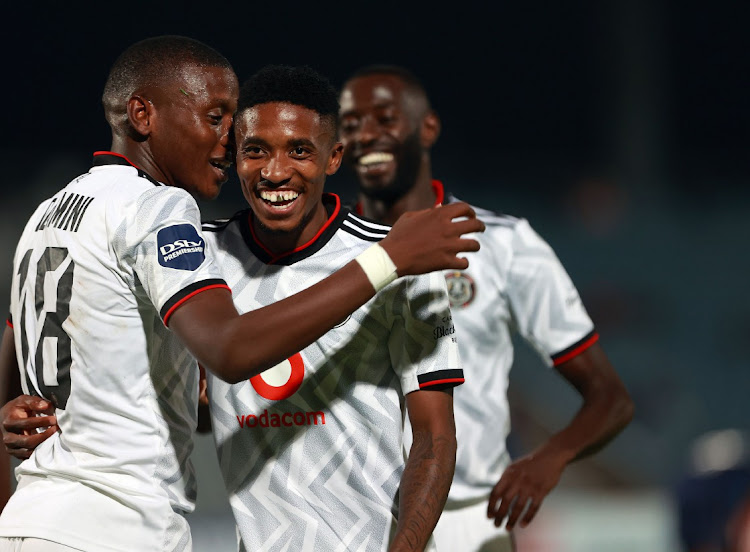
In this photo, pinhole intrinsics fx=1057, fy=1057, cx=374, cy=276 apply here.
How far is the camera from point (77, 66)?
1352cm

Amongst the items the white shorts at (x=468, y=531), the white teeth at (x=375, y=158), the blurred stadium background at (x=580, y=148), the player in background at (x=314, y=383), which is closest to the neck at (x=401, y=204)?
the white teeth at (x=375, y=158)

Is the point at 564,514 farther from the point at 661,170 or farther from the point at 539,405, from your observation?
the point at 661,170

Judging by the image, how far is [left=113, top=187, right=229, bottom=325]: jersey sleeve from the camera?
8.03ft

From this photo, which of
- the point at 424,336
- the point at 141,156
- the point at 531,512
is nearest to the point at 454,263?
the point at 424,336

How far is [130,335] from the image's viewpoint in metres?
2.62

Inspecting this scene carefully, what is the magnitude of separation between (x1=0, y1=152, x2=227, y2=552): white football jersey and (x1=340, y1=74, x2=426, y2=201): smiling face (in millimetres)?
1983

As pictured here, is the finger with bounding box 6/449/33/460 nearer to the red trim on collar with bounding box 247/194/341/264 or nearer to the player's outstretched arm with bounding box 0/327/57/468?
the player's outstretched arm with bounding box 0/327/57/468

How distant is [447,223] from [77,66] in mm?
11907

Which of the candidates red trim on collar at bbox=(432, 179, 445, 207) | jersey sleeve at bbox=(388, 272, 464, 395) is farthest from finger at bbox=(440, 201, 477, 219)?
red trim on collar at bbox=(432, 179, 445, 207)

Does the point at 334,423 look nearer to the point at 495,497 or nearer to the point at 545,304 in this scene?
the point at 495,497

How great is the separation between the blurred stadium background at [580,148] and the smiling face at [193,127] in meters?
4.76

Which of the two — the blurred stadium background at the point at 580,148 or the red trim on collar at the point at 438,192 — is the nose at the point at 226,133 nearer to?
the red trim on collar at the point at 438,192

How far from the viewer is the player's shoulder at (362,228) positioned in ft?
9.81

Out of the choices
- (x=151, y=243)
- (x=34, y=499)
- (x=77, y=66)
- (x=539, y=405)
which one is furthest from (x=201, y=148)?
(x=77, y=66)
